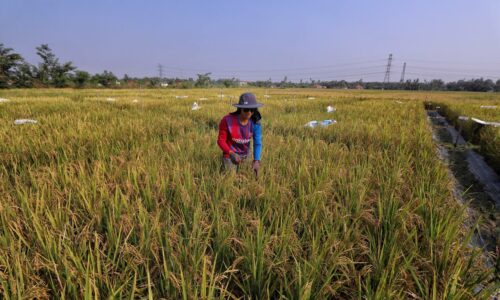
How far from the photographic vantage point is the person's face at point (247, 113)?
191cm

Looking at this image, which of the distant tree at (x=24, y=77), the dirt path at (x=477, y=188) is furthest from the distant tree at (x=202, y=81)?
the dirt path at (x=477, y=188)

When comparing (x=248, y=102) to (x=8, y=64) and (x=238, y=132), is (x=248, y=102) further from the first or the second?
(x=8, y=64)

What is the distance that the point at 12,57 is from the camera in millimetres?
22500

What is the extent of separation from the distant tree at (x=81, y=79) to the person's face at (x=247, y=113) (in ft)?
103

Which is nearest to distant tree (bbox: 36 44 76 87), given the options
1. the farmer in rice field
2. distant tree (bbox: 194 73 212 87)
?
distant tree (bbox: 194 73 212 87)

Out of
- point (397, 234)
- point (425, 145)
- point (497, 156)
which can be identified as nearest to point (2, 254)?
point (397, 234)

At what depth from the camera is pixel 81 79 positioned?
26.9 m

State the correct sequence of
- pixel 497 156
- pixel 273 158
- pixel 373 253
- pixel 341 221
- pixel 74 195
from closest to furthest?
pixel 373 253
pixel 341 221
pixel 74 195
pixel 273 158
pixel 497 156

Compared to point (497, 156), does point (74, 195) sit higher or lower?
higher

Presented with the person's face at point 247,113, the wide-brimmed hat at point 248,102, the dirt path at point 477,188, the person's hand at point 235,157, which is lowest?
the dirt path at point 477,188

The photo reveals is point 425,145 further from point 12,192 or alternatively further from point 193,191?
point 12,192

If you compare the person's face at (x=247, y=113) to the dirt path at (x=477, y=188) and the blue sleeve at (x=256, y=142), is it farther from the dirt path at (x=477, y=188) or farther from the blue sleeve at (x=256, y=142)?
the dirt path at (x=477, y=188)

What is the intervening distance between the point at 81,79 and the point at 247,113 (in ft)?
106

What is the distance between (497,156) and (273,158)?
3149 millimetres
